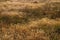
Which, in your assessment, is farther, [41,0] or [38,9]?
[41,0]

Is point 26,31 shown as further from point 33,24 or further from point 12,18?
point 12,18

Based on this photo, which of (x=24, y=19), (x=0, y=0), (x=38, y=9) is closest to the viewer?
(x=24, y=19)

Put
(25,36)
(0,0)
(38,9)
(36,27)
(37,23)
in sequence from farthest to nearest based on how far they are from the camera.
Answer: (0,0), (38,9), (37,23), (36,27), (25,36)

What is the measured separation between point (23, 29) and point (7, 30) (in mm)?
641

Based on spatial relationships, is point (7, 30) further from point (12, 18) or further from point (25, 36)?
point (12, 18)

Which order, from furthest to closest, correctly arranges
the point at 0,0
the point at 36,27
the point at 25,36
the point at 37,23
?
the point at 0,0 → the point at 37,23 → the point at 36,27 → the point at 25,36

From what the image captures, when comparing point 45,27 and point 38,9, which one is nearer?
point 45,27

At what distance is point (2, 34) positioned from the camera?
7.61m

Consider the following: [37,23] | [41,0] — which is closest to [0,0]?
[41,0]

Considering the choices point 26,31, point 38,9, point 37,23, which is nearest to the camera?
point 26,31

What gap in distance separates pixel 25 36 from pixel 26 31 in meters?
0.50

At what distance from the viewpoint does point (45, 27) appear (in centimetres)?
849

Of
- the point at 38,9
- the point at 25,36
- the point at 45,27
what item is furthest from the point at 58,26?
the point at 38,9

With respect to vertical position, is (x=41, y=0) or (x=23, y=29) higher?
(x=23, y=29)
